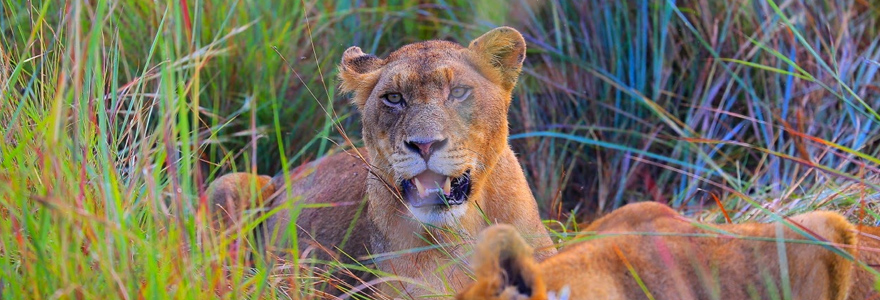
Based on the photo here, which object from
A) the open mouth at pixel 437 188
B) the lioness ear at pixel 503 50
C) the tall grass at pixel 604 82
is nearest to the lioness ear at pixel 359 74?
the lioness ear at pixel 503 50

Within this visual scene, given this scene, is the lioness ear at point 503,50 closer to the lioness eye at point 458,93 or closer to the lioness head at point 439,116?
the lioness head at point 439,116

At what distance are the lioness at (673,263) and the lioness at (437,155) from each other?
42.6 inches

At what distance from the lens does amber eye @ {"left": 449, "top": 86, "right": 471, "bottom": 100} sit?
415 centimetres

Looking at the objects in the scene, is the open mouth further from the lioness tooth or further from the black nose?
the black nose

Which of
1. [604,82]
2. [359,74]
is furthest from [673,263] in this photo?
[604,82]

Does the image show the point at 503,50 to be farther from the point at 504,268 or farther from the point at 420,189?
the point at 504,268

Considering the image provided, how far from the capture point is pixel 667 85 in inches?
249

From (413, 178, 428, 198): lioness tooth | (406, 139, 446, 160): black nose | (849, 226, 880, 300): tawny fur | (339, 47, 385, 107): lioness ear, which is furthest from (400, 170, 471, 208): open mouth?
(849, 226, 880, 300): tawny fur

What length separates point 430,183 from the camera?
400 cm

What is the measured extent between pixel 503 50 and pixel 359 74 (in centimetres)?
61

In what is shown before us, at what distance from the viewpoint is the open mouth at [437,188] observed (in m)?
3.95

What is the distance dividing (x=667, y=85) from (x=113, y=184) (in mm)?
3994

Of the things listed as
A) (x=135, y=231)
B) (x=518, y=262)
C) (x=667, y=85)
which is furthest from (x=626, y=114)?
(x=518, y=262)

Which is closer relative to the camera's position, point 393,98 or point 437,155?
point 437,155
